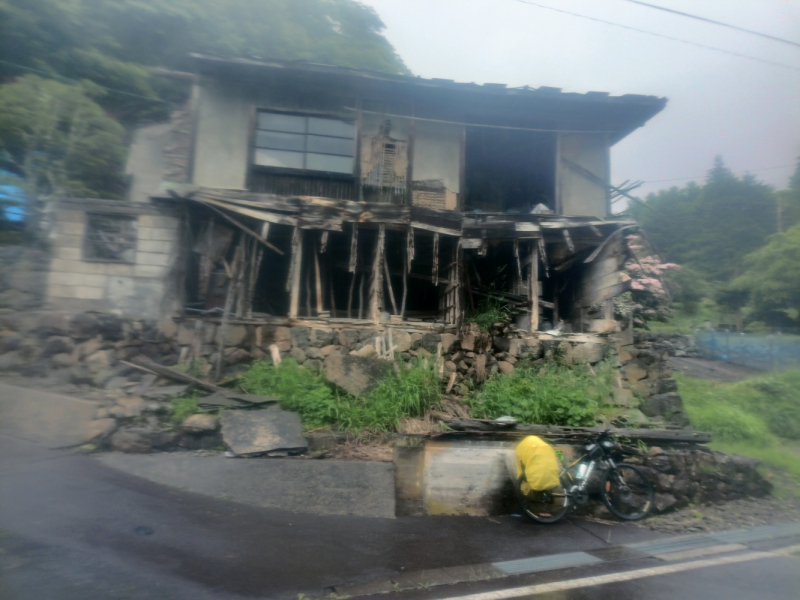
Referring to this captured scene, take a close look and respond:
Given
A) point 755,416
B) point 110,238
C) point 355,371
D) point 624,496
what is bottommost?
point 624,496

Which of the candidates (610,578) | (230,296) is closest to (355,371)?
(230,296)

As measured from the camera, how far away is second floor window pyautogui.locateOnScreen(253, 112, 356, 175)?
1002 cm

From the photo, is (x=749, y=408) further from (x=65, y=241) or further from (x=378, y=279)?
(x=65, y=241)

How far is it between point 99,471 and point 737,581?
7286mm

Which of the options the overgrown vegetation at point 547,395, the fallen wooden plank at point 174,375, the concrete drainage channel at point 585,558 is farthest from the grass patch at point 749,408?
the fallen wooden plank at point 174,375

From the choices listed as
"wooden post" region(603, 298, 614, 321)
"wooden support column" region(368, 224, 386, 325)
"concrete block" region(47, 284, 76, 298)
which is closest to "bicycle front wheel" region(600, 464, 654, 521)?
"wooden post" region(603, 298, 614, 321)

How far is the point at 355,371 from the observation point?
848 centimetres

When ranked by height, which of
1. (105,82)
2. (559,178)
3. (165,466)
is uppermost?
(105,82)

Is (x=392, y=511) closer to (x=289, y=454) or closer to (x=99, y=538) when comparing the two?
(x=289, y=454)

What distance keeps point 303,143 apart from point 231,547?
307 inches

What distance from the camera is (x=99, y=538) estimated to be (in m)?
4.70

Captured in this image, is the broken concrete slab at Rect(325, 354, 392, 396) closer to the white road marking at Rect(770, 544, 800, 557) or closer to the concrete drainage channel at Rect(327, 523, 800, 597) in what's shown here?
the concrete drainage channel at Rect(327, 523, 800, 597)

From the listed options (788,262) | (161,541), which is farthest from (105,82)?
(788,262)

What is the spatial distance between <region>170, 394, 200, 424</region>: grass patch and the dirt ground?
45.4ft
